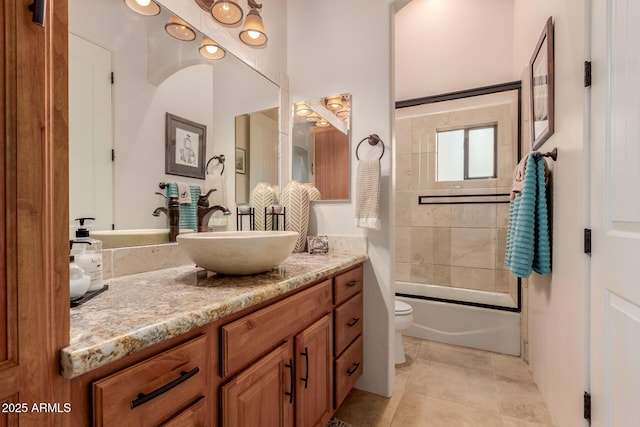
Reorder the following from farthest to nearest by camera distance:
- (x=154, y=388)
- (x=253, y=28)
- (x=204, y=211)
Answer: (x=253, y=28), (x=204, y=211), (x=154, y=388)

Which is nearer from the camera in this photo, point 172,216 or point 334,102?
point 172,216

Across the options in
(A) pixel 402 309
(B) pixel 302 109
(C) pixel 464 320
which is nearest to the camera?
(B) pixel 302 109

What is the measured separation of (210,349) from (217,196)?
0.95 m

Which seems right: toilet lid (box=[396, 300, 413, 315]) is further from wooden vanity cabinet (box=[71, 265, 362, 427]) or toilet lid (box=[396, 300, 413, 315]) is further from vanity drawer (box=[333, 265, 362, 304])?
wooden vanity cabinet (box=[71, 265, 362, 427])

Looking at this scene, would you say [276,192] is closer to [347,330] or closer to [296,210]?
[296,210]

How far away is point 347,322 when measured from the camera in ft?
5.25

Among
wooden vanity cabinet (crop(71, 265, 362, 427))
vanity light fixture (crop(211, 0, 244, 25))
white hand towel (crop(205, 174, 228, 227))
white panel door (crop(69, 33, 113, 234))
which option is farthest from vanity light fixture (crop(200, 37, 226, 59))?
wooden vanity cabinet (crop(71, 265, 362, 427))

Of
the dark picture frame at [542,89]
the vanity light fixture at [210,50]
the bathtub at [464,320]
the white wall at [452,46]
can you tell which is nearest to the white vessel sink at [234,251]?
the vanity light fixture at [210,50]

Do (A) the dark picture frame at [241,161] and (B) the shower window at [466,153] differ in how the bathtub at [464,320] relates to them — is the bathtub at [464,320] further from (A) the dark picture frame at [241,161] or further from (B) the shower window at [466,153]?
(A) the dark picture frame at [241,161]

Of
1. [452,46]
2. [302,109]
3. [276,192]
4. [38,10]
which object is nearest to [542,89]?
[452,46]

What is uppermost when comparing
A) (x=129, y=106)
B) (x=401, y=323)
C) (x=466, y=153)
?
(x=466, y=153)

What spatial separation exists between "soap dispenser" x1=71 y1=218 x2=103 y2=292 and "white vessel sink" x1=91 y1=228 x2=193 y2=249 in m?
0.14

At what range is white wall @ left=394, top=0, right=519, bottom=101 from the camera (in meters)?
2.60

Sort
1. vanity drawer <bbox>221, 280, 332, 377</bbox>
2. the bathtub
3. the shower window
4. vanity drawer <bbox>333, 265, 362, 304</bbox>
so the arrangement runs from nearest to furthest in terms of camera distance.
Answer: vanity drawer <bbox>221, 280, 332, 377</bbox>, vanity drawer <bbox>333, 265, 362, 304</bbox>, the bathtub, the shower window
